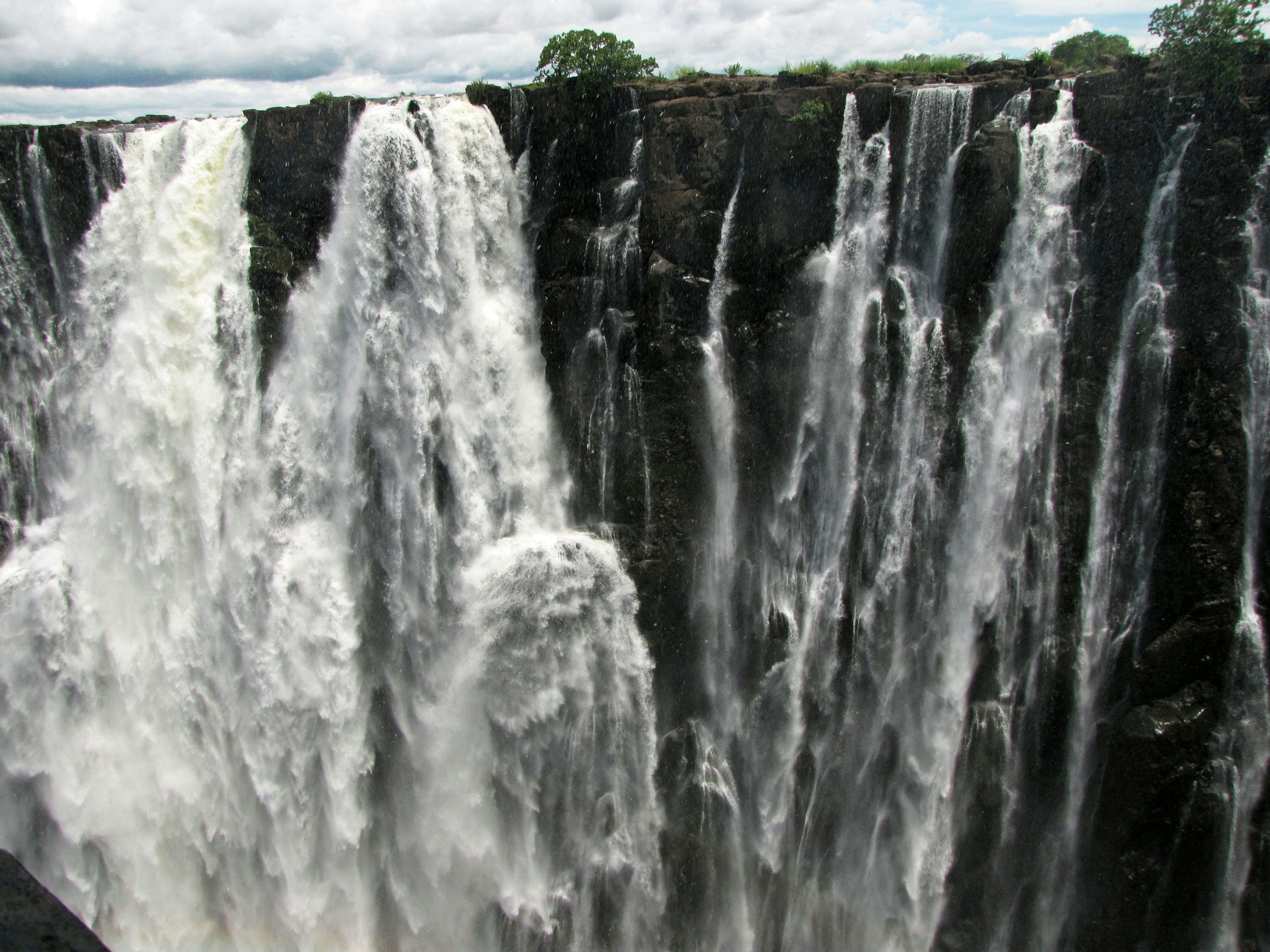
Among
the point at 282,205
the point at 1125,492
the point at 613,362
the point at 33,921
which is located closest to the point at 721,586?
the point at 613,362

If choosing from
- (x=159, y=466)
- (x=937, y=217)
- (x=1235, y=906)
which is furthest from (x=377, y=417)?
(x=1235, y=906)

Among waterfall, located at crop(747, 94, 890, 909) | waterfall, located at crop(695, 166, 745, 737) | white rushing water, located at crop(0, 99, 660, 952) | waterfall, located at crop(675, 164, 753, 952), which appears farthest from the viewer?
waterfall, located at crop(695, 166, 745, 737)

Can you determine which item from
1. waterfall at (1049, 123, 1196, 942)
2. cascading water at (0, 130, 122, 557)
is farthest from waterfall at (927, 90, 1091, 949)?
cascading water at (0, 130, 122, 557)

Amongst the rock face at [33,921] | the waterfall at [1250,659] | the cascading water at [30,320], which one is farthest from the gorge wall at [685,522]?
the rock face at [33,921]

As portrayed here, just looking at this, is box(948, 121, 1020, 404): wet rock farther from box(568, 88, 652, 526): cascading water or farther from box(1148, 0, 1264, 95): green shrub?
box(568, 88, 652, 526): cascading water

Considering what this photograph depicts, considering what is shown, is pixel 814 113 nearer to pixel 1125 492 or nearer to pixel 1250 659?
pixel 1125 492

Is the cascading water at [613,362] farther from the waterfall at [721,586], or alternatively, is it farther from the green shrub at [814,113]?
the green shrub at [814,113]
